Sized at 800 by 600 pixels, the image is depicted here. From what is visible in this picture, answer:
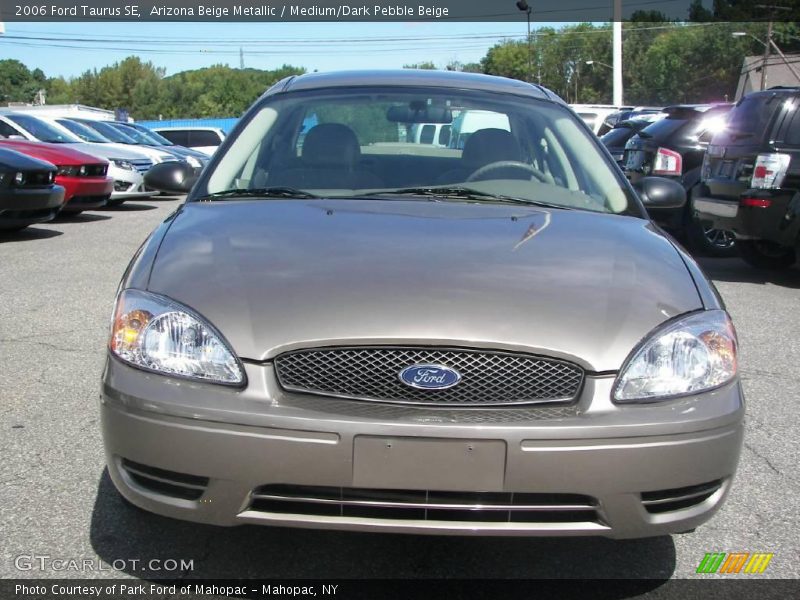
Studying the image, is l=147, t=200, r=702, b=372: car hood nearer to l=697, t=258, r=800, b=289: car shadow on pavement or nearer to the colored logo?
the colored logo

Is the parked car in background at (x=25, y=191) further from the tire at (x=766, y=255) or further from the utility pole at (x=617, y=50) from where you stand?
the utility pole at (x=617, y=50)

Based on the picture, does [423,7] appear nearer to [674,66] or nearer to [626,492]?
[626,492]

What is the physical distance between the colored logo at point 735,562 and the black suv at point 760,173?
584cm

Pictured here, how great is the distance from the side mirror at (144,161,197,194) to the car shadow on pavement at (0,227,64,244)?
7.12 metres

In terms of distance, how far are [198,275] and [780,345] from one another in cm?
469

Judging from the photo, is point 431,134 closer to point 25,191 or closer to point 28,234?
point 25,191

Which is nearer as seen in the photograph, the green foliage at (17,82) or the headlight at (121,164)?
the headlight at (121,164)

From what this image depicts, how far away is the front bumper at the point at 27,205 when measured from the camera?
10.1 metres

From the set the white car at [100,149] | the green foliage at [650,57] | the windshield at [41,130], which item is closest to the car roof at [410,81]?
the white car at [100,149]

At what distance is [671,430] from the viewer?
2459mm

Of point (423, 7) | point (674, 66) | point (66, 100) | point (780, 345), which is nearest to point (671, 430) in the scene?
point (780, 345)

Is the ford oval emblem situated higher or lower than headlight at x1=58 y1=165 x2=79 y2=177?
lower

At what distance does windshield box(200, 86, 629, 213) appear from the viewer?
3703 mm

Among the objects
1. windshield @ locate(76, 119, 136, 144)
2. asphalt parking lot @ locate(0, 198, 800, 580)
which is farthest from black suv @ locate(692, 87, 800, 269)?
windshield @ locate(76, 119, 136, 144)
